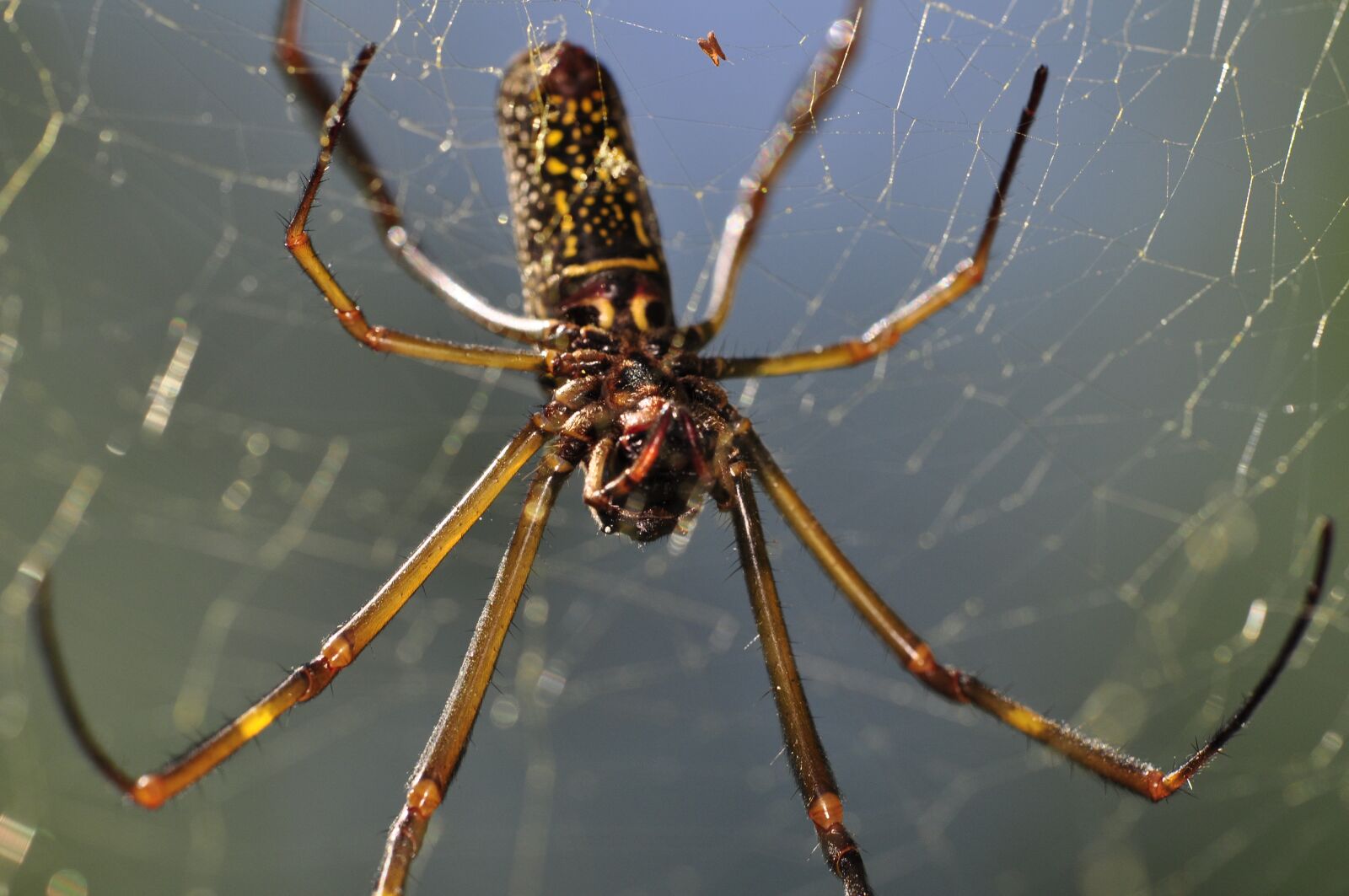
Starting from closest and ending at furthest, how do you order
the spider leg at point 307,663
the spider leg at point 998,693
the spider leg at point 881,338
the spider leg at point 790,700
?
the spider leg at point 307,663, the spider leg at point 998,693, the spider leg at point 790,700, the spider leg at point 881,338

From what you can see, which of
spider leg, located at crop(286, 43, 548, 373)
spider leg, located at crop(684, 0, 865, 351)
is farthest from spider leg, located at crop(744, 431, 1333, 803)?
spider leg, located at crop(286, 43, 548, 373)

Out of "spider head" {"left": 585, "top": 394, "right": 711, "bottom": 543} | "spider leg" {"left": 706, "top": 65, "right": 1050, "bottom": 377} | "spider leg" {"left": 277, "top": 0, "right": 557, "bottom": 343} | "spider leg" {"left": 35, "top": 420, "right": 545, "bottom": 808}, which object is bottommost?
"spider leg" {"left": 35, "top": 420, "right": 545, "bottom": 808}

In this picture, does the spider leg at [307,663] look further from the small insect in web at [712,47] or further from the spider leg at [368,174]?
the small insect in web at [712,47]

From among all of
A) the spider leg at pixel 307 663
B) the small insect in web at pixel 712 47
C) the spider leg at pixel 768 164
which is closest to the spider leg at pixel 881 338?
the spider leg at pixel 768 164

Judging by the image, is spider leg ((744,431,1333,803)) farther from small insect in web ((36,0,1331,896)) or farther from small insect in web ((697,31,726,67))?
small insect in web ((697,31,726,67))

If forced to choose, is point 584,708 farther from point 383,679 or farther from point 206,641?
point 206,641

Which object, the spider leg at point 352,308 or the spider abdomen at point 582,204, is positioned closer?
the spider leg at point 352,308
